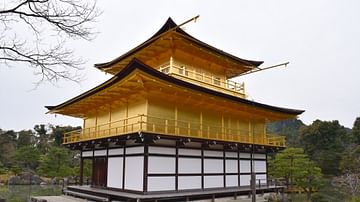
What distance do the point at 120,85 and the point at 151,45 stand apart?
3953mm

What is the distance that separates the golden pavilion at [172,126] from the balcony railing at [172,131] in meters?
0.05

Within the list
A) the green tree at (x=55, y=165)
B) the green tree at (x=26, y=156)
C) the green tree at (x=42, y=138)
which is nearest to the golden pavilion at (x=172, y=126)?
the green tree at (x=55, y=165)

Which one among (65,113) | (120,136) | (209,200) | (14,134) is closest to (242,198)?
(209,200)

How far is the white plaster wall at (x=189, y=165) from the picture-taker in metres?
14.1

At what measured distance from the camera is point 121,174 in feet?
47.4

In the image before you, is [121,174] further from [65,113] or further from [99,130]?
[65,113]

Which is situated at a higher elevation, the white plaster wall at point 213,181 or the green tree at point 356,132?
the green tree at point 356,132

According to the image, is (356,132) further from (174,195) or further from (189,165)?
(174,195)

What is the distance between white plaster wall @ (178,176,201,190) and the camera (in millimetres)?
13938

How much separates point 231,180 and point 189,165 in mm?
3516

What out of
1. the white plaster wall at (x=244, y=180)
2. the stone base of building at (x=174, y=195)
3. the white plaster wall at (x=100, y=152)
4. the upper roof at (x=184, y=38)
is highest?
the upper roof at (x=184, y=38)

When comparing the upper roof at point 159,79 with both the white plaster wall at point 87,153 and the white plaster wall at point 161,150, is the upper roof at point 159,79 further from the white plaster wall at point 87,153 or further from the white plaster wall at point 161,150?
the white plaster wall at point 87,153

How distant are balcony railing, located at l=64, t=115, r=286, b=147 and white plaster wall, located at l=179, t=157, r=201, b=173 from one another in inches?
47.3

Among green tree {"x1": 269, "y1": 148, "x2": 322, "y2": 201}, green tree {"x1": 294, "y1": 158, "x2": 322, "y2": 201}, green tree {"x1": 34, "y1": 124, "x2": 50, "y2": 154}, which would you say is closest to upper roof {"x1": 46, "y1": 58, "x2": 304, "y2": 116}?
green tree {"x1": 269, "y1": 148, "x2": 322, "y2": 201}
